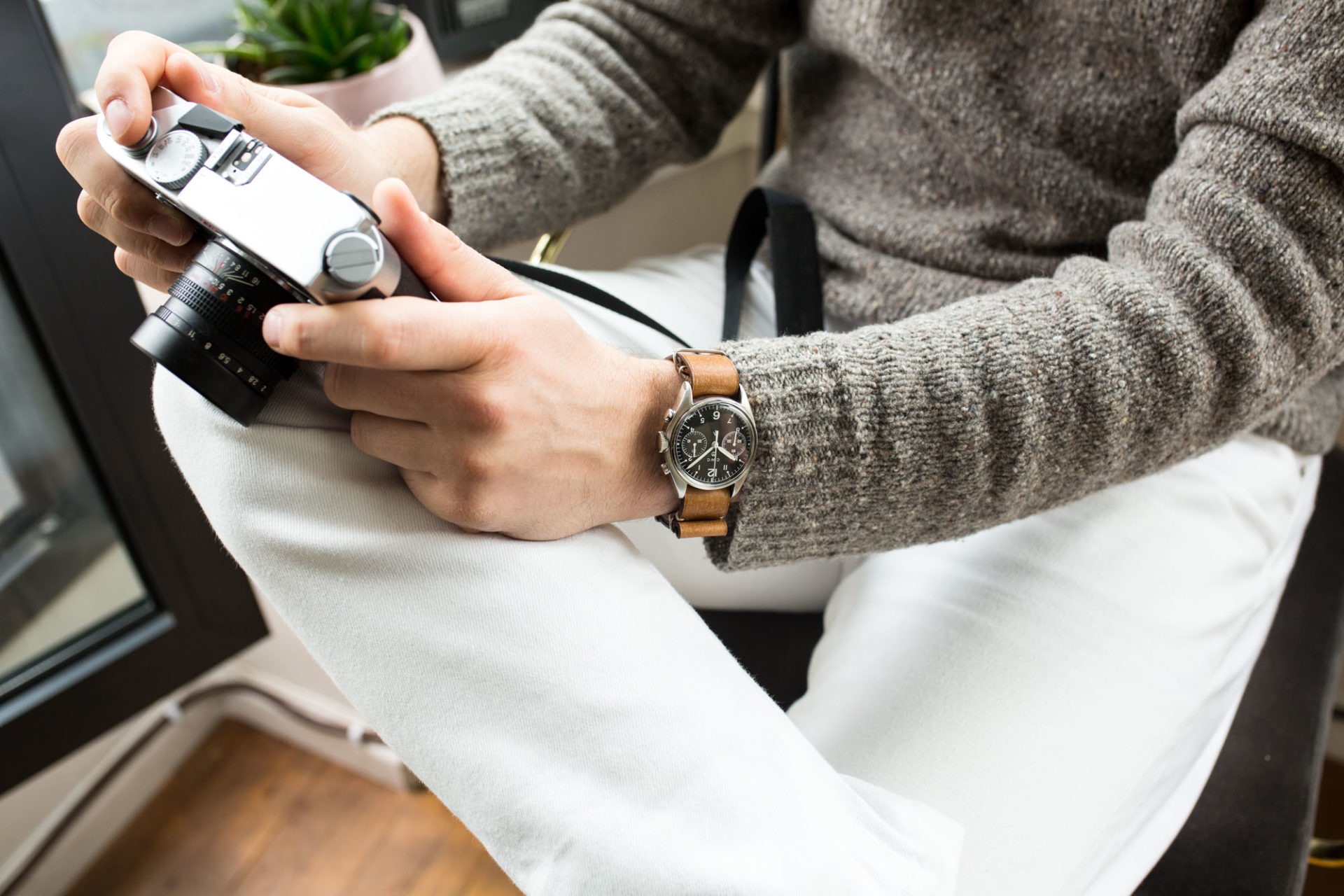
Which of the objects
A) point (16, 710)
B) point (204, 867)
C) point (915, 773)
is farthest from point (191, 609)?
point (915, 773)

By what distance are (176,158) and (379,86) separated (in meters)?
0.45

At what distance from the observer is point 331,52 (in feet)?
2.64

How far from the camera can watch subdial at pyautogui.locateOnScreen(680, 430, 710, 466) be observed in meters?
0.44

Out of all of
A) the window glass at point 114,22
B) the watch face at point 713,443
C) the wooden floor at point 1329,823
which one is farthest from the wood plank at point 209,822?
the wooden floor at point 1329,823

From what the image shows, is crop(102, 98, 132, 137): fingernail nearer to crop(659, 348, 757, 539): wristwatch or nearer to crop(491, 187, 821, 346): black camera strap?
crop(659, 348, 757, 539): wristwatch

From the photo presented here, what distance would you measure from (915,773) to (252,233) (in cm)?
41

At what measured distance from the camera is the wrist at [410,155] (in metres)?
0.58

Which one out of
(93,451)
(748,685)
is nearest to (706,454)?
(748,685)

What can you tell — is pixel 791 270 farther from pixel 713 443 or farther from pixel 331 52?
pixel 331 52

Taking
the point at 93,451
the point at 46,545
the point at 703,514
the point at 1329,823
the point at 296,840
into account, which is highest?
the point at 703,514

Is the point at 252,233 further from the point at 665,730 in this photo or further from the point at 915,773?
the point at 915,773

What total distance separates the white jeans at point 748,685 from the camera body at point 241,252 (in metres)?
0.04

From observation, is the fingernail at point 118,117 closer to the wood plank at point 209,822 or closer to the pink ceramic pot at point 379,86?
the pink ceramic pot at point 379,86

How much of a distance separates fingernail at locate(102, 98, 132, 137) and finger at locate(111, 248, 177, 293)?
111mm
